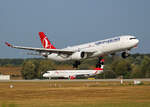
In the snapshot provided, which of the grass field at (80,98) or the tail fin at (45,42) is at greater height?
the tail fin at (45,42)

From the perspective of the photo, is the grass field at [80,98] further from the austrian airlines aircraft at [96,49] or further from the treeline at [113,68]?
the treeline at [113,68]

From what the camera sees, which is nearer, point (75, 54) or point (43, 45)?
point (75, 54)

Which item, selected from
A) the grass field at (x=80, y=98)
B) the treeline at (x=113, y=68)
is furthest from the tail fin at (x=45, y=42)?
the treeline at (x=113, y=68)

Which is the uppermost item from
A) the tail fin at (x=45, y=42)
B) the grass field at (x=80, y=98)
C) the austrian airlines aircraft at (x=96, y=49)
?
the tail fin at (x=45, y=42)

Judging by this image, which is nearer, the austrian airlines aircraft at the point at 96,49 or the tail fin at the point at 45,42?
the austrian airlines aircraft at the point at 96,49

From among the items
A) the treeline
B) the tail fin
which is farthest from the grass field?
the treeline

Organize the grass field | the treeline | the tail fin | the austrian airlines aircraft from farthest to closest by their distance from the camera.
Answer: the treeline
the tail fin
the austrian airlines aircraft
the grass field

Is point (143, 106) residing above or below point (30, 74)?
below

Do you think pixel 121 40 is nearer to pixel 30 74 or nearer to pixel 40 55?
pixel 40 55

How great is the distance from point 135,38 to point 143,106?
20.3 metres

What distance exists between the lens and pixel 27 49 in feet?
227

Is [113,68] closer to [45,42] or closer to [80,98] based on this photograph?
[45,42]

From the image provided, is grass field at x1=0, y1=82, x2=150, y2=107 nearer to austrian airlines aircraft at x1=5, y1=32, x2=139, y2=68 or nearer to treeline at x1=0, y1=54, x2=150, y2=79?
austrian airlines aircraft at x1=5, y1=32, x2=139, y2=68

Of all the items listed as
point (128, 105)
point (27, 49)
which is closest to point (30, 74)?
point (27, 49)
